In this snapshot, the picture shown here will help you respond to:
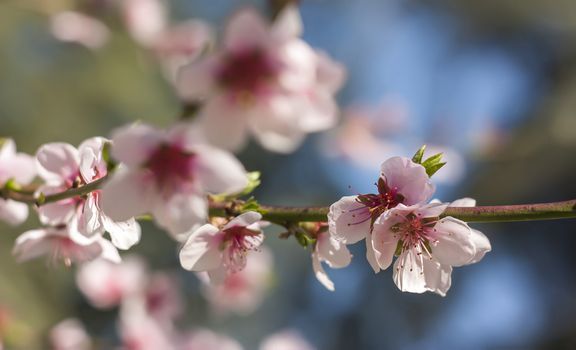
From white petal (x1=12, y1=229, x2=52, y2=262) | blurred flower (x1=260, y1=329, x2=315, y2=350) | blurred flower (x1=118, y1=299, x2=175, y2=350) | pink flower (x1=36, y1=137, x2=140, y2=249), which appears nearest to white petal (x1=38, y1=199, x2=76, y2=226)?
pink flower (x1=36, y1=137, x2=140, y2=249)

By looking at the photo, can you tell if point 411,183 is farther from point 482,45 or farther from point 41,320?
point 482,45

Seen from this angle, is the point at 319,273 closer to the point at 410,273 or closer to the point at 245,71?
the point at 410,273

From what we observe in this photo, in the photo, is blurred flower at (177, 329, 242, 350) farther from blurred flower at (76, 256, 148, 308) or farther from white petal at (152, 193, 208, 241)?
white petal at (152, 193, 208, 241)

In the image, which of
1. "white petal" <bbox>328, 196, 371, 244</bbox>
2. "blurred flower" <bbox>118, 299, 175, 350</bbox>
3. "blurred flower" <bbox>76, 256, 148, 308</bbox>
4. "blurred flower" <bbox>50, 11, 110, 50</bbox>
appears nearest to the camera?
"white petal" <bbox>328, 196, 371, 244</bbox>

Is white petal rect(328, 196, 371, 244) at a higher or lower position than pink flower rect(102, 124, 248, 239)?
higher

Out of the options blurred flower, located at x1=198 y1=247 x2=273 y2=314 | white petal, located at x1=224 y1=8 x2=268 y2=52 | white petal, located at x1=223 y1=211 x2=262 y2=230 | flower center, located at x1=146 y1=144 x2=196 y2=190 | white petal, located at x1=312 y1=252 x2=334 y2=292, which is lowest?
flower center, located at x1=146 y1=144 x2=196 y2=190

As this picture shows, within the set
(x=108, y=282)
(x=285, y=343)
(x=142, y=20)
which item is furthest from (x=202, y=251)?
(x=142, y=20)

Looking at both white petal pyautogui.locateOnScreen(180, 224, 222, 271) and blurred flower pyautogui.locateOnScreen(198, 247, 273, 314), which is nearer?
white petal pyautogui.locateOnScreen(180, 224, 222, 271)

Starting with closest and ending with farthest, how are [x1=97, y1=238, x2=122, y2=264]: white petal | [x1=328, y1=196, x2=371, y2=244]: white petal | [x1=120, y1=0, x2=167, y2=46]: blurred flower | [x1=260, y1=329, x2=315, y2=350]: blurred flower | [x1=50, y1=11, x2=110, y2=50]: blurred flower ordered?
[x1=328, y1=196, x2=371, y2=244]: white petal → [x1=97, y1=238, x2=122, y2=264]: white petal → [x1=260, y1=329, x2=315, y2=350]: blurred flower → [x1=50, y1=11, x2=110, y2=50]: blurred flower → [x1=120, y1=0, x2=167, y2=46]: blurred flower
